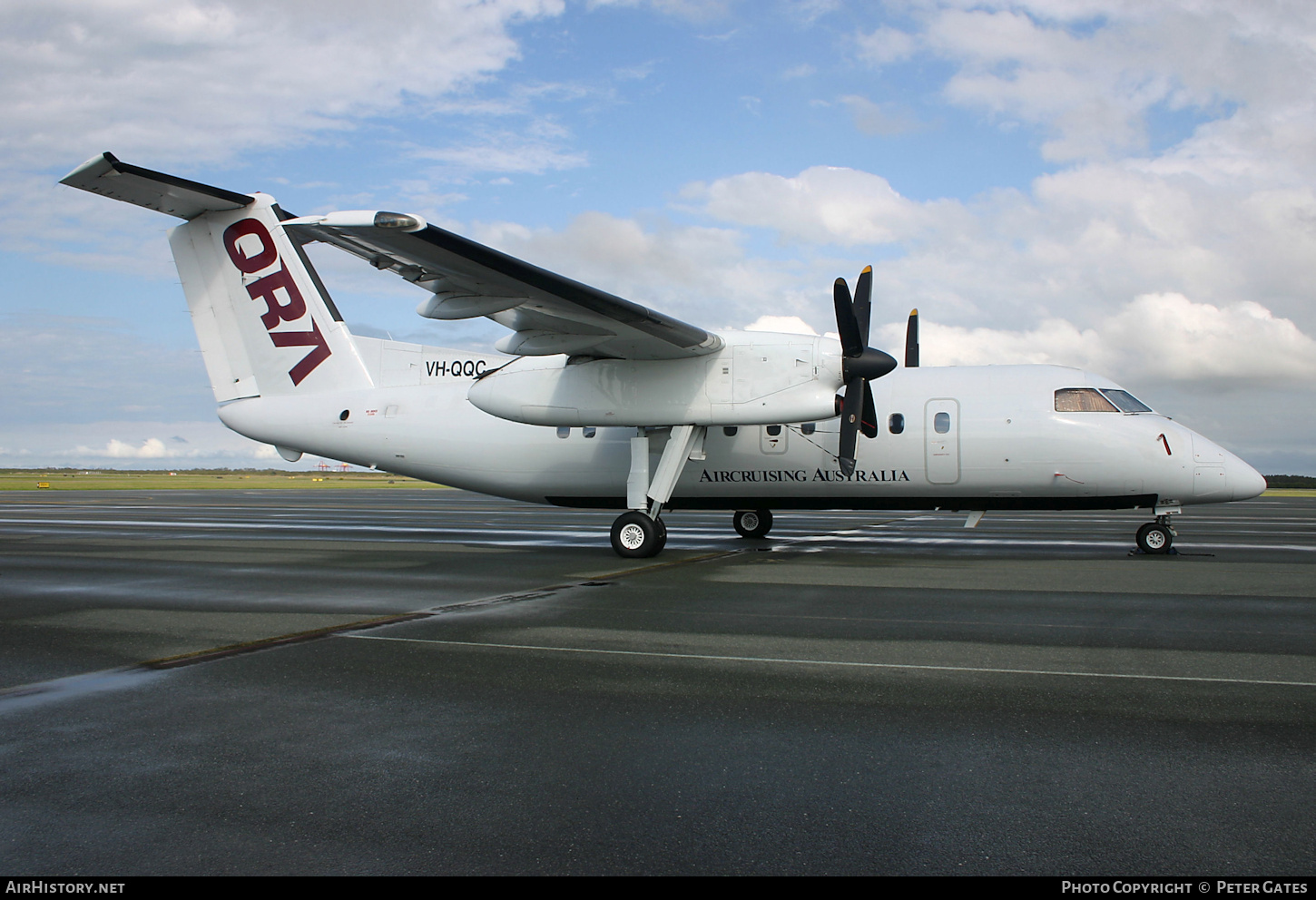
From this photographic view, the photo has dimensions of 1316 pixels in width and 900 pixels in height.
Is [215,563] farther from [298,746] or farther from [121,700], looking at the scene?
[298,746]

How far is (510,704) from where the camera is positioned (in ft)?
17.7

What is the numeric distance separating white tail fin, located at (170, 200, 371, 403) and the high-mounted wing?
5084 millimetres

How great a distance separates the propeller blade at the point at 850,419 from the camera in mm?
13961

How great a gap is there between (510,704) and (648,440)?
1046cm

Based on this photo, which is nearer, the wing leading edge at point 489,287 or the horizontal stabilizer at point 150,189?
the wing leading edge at point 489,287

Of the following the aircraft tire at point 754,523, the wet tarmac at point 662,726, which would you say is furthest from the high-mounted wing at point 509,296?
the aircraft tire at point 754,523

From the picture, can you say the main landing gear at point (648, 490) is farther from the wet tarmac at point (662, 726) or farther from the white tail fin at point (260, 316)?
the white tail fin at point (260, 316)

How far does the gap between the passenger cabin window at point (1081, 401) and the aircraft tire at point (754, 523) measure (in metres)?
6.30

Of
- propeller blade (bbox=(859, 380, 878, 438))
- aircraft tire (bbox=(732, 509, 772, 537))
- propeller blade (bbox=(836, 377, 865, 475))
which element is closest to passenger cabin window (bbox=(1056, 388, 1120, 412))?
propeller blade (bbox=(859, 380, 878, 438))

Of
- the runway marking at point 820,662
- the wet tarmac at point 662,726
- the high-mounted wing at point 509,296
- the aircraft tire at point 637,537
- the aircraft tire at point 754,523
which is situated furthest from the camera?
the aircraft tire at point 754,523

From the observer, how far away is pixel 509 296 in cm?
1280

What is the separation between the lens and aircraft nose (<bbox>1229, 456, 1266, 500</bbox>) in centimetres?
1426

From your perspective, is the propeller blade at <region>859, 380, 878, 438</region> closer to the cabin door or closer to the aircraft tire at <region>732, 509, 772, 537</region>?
the cabin door

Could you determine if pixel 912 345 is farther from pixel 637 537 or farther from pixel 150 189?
pixel 150 189
